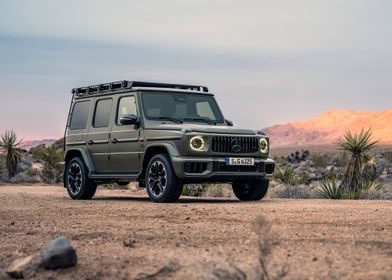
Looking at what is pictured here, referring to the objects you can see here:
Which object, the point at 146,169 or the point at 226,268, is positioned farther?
the point at 146,169

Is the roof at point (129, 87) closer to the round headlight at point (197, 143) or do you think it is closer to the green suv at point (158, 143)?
the green suv at point (158, 143)

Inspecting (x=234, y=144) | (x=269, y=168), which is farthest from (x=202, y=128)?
(x=269, y=168)

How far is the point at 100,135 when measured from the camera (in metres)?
15.4

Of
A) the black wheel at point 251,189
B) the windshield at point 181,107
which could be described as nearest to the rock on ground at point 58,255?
the windshield at point 181,107

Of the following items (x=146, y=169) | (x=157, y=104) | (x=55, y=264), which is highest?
(x=157, y=104)

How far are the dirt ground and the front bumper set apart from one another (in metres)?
1.22

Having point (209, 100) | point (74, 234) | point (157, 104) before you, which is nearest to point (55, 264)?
point (74, 234)

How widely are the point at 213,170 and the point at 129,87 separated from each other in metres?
2.52

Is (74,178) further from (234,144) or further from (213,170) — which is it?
(234,144)

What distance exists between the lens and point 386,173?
3809cm

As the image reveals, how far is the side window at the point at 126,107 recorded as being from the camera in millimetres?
14539

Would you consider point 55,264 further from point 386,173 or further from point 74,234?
point 386,173

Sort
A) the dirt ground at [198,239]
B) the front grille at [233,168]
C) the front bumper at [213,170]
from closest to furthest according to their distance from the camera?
the dirt ground at [198,239] → the front bumper at [213,170] → the front grille at [233,168]

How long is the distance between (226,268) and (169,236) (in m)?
2.33
